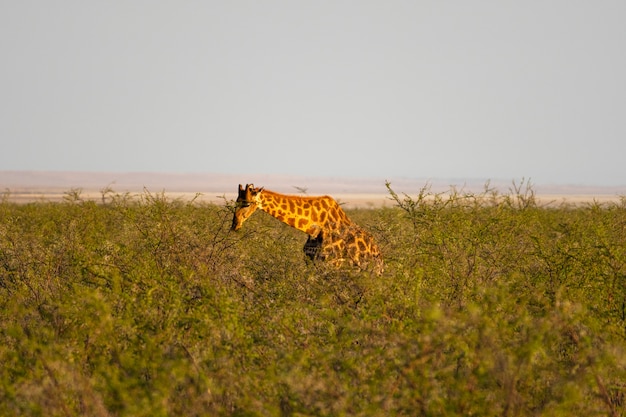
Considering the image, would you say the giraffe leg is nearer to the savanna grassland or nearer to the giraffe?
the giraffe

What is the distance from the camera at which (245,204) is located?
12.7 metres

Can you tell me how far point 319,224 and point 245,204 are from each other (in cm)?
134

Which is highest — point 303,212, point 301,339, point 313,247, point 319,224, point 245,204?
point 245,204

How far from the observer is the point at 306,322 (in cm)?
853

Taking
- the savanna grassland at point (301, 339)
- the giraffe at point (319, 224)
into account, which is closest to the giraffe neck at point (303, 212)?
the giraffe at point (319, 224)

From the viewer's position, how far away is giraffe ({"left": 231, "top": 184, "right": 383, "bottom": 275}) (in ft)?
41.8

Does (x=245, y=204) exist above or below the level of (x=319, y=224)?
above

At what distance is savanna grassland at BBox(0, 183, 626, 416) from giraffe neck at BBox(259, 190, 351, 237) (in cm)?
59

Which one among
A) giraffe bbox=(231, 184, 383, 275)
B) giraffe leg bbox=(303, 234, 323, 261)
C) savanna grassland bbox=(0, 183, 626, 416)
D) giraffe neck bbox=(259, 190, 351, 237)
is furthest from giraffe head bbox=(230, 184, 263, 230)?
giraffe leg bbox=(303, 234, 323, 261)

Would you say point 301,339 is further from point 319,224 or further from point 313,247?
point 319,224

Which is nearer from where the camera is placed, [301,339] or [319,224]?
[301,339]

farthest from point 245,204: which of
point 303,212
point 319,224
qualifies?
point 319,224

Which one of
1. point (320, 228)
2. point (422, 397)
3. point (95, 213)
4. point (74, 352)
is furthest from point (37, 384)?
point (95, 213)

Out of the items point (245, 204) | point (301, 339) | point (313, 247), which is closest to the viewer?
point (301, 339)
